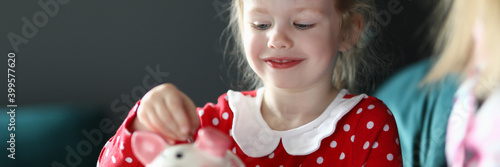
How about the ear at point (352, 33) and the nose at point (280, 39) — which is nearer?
the nose at point (280, 39)

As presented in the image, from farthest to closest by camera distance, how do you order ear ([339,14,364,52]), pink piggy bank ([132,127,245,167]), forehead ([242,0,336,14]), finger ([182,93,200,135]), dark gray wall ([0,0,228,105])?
1. dark gray wall ([0,0,228,105])
2. ear ([339,14,364,52])
3. forehead ([242,0,336,14])
4. finger ([182,93,200,135])
5. pink piggy bank ([132,127,245,167])

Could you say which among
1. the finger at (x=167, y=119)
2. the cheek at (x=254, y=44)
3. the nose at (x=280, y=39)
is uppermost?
the nose at (x=280, y=39)

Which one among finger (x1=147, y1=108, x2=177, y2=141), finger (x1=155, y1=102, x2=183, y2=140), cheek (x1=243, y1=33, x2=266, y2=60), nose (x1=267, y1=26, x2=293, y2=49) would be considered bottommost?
finger (x1=147, y1=108, x2=177, y2=141)

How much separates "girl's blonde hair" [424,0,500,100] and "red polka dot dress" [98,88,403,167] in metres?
0.15

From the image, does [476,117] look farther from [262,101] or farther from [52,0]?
[52,0]

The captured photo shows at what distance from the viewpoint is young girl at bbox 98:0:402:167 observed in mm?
778

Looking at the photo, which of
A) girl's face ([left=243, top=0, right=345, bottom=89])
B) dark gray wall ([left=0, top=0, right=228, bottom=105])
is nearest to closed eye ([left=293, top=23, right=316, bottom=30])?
girl's face ([left=243, top=0, right=345, bottom=89])

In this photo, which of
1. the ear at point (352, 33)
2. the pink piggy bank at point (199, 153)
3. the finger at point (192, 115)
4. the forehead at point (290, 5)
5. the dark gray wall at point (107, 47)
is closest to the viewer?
the pink piggy bank at point (199, 153)

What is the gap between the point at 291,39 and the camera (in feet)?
2.56

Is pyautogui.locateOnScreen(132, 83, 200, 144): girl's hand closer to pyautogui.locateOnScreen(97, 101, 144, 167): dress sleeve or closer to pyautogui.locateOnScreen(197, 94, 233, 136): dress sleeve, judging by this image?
pyautogui.locateOnScreen(97, 101, 144, 167): dress sleeve

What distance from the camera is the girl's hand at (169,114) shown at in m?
0.62

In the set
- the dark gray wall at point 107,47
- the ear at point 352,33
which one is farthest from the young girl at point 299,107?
the dark gray wall at point 107,47

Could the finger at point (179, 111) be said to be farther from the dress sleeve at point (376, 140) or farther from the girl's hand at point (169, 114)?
the dress sleeve at point (376, 140)

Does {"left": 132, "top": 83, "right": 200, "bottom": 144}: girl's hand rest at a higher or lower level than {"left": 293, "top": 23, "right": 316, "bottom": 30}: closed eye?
lower
